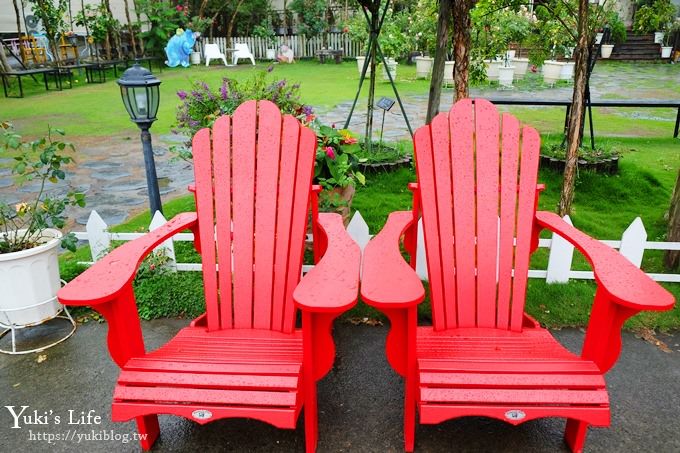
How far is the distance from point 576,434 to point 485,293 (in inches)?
25.4

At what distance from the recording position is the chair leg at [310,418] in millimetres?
1876

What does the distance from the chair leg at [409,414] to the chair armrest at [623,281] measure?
0.74 meters

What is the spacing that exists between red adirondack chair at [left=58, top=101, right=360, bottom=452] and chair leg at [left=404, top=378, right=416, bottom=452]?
305 millimetres

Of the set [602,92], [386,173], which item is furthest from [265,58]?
[386,173]

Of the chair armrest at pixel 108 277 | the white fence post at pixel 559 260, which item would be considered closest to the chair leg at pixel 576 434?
the white fence post at pixel 559 260

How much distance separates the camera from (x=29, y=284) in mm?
2674

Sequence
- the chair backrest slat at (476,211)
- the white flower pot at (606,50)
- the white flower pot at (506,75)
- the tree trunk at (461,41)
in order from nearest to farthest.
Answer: the chair backrest slat at (476,211) < the tree trunk at (461,41) < the white flower pot at (506,75) < the white flower pot at (606,50)

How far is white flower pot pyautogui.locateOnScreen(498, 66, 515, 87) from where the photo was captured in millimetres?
11500

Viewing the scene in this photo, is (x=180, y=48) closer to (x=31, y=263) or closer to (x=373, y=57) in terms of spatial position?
(x=373, y=57)

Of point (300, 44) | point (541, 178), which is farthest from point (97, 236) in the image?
point (300, 44)

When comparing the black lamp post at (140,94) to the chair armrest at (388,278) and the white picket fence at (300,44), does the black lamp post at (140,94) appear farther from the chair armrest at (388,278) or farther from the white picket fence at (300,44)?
the white picket fence at (300,44)

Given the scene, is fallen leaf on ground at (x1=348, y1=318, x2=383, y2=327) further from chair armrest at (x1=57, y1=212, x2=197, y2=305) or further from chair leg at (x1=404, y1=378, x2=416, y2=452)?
chair armrest at (x1=57, y1=212, x2=197, y2=305)

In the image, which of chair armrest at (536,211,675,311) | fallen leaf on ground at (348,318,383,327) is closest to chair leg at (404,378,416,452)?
chair armrest at (536,211,675,311)

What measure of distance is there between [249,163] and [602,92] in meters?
10.4
